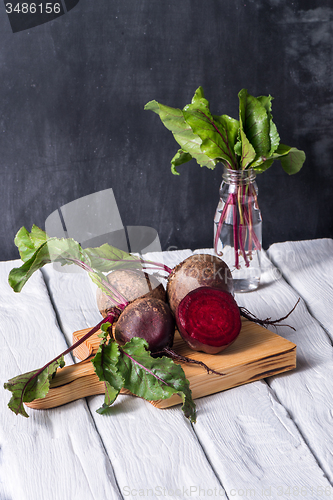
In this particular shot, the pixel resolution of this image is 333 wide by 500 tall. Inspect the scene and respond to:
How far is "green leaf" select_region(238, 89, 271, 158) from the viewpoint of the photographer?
0.98 m

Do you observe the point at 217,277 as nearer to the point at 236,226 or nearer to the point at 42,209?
the point at 236,226

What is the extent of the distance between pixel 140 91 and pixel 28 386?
847mm

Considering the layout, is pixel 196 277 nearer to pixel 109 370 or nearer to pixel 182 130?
pixel 109 370

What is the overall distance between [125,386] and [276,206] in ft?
3.04

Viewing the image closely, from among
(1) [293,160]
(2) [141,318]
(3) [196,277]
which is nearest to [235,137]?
(1) [293,160]

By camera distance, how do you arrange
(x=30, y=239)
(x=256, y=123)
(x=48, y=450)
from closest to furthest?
1. (x=48, y=450)
2. (x=30, y=239)
3. (x=256, y=123)

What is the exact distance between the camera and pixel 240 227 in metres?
1.08

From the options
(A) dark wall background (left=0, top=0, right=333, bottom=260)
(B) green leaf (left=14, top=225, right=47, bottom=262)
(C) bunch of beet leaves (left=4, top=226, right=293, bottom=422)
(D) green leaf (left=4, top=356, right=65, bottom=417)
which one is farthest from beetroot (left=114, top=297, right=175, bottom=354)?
(A) dark wall background (left=0, top=0, right=333, bottom=260)

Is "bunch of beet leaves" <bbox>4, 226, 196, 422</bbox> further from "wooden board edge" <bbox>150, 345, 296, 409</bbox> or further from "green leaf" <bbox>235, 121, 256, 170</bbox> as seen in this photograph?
"green leaf" <bbox>235, 121, 256, 170</bbox>

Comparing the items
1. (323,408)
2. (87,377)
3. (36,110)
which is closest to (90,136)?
(36,110)

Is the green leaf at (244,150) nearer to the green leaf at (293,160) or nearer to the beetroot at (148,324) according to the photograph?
the green leaf at (293,160)

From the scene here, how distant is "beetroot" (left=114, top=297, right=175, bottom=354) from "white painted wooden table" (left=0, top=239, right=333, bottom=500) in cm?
9

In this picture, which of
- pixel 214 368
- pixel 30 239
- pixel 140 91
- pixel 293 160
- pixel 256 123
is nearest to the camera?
pixel 214 368

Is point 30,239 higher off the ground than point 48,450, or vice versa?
point 30,239
